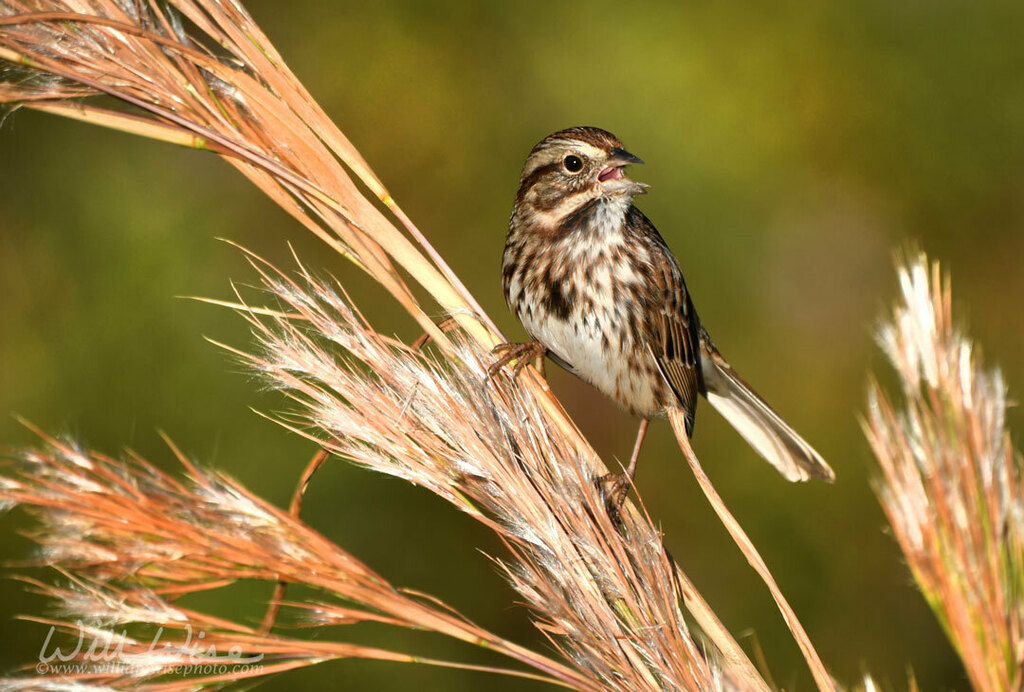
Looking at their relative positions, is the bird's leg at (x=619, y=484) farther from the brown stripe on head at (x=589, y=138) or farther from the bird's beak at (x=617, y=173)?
the brown stripe on head at (x=589, y=138)

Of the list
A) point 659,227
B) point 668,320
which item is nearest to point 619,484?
point 668,320

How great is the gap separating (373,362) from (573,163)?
4.50 ft

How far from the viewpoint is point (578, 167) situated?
2652 mm

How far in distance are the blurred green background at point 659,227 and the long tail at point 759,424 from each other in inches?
28.6

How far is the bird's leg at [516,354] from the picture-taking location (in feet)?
4.97

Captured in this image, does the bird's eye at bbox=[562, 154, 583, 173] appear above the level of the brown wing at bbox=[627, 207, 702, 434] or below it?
above

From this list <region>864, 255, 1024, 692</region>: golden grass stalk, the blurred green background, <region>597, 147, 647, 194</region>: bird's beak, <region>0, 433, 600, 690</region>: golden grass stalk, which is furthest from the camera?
the blurred green background

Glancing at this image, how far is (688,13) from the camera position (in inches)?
172

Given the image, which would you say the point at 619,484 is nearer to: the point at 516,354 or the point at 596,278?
the point at 516,354

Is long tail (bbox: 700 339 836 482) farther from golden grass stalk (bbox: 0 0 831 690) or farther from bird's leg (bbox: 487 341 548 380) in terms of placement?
golden grass stalk (bbox: 0 0 831 690)

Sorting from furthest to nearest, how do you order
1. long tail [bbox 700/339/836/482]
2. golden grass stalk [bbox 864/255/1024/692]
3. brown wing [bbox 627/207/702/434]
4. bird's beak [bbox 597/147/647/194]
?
1. long tail [bbox 700/339/836/482]
2. brown wing [bbox 627/207/702/434]
3. bird's beak [bbox 597/147/647/194]
4. golden grass stalk [bbox 864/255/1024/692]

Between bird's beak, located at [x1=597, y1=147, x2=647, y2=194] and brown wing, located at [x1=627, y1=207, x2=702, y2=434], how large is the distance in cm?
19

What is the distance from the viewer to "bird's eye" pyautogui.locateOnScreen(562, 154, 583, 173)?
2641 millimetres

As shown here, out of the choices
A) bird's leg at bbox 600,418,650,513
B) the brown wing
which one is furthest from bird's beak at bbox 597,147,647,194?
bird's leg at bbox 600,418,650,513
